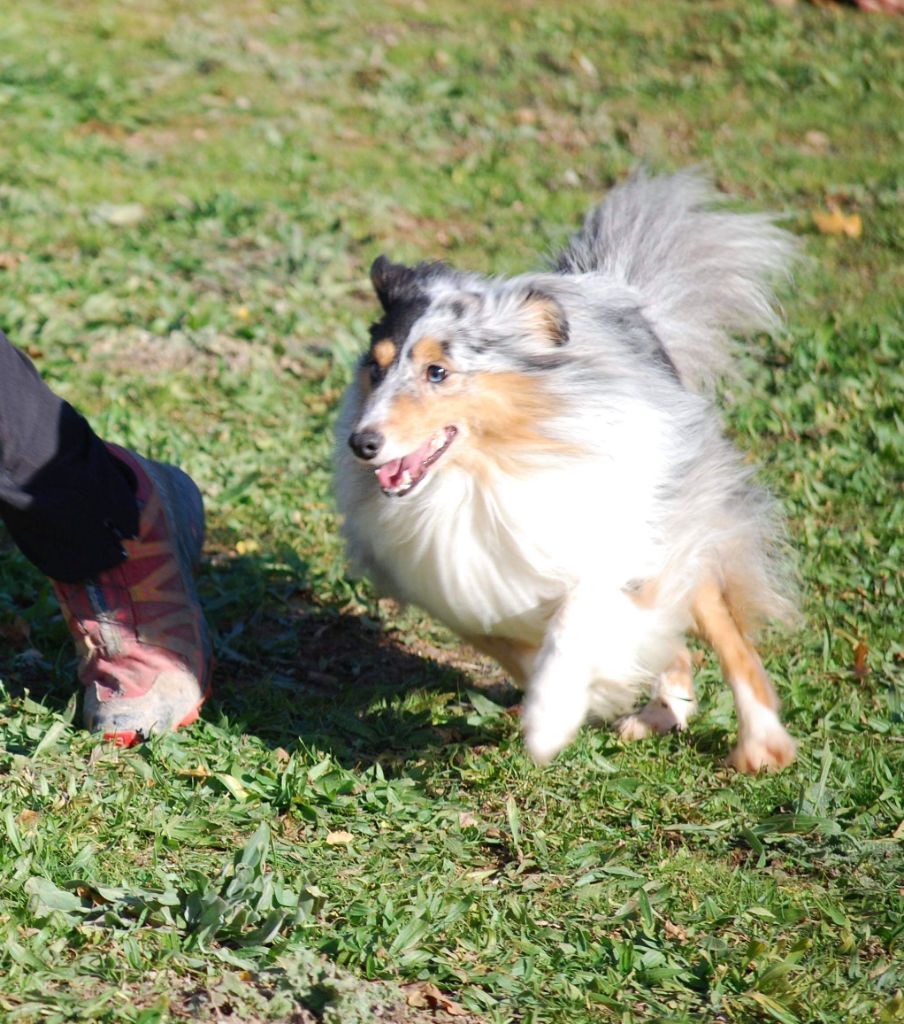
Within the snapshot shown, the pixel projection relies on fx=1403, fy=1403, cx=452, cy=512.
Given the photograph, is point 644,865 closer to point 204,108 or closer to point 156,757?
point 156,757

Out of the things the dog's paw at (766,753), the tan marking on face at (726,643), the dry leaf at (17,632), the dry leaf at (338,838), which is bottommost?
the dry leaf at (17,632)

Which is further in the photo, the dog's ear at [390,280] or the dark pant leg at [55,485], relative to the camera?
the dog's ear at [390,280]

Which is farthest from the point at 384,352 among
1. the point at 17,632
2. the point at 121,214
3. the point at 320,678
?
the point at 121,214

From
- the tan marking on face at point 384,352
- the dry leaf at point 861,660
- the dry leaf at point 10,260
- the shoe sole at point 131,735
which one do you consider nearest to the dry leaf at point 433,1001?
the shoe sole at point 131,735

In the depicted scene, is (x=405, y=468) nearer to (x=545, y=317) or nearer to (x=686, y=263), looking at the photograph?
(x=545, y=317)

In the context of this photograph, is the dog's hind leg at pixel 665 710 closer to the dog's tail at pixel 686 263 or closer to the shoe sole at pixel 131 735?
the dog's tail at pixel 686 263

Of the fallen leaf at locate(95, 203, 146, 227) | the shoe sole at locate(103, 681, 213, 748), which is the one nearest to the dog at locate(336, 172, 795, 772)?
the shoe sole at locate(103, 681, 213, 748)

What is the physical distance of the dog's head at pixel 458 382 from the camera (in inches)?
140

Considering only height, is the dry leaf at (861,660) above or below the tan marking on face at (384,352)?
below

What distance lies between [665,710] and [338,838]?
1192 millimetres

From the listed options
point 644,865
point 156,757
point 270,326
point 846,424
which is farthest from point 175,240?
point 644,865

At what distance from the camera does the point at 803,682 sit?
14.3ft

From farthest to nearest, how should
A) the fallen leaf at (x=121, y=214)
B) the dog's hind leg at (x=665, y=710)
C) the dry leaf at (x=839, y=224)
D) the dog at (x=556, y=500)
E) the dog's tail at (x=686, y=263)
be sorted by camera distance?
the dry leaf at (x=839, y=224)
the fallen leaf at (x=121, y=214)
the dog's tail at (x=686, y=263)
the dog's hind leg at (x=665, y=710)
the dog at (x=556, y=500)

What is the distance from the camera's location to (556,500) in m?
3.60
